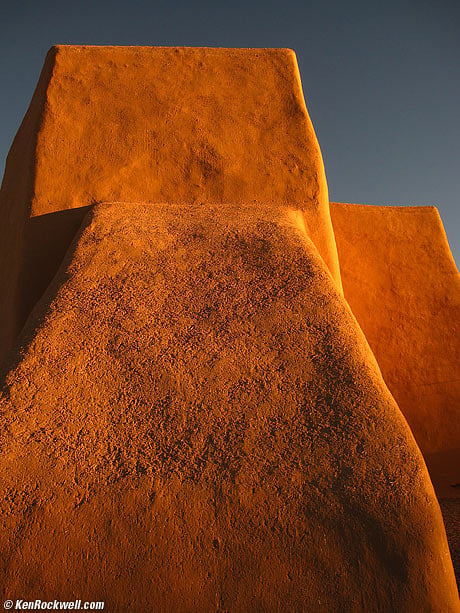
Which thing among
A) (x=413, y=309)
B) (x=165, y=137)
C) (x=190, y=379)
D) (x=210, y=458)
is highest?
(x=165, y=137)

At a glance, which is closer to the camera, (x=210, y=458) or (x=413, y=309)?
(x=210, y=458)

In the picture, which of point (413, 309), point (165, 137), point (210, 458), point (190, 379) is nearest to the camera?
Result: point (210, 458)

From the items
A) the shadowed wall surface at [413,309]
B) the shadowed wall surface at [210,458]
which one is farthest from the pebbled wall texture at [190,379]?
the shadowed wall surface at [413,309]

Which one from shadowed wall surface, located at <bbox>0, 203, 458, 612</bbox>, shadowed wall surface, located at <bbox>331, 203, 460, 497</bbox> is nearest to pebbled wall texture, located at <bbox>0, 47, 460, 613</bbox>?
shadowed wall surface, located at <bbox>0, 203, 458, 612</bbox>

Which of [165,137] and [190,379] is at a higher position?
[165,137]

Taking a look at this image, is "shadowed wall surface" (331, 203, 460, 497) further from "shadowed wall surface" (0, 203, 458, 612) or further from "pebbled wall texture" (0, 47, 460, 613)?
"shadowed wall surface" (0, 203, 458, 612)

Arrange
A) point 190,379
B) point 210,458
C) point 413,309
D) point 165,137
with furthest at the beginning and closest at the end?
point 413,309 → point 165,137 → point 190,379 → point 210,458

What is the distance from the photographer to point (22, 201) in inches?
131

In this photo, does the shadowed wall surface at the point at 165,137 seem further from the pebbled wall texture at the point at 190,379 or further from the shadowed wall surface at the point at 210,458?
the shadowed wall surface at the point at 210,458

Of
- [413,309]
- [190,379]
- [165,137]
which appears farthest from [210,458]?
[413,309]

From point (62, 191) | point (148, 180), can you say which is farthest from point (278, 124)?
point (62, 191)

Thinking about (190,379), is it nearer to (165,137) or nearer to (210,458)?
(210,458)

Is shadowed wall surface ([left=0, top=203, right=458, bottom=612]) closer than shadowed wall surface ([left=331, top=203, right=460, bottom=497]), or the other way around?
shadowed wall surface ([left=0, top=203, right=458, bottom=612])

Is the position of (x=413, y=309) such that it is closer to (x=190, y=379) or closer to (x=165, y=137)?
(x=165, y=137)
